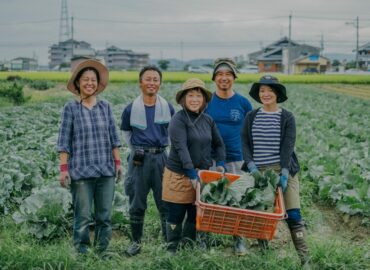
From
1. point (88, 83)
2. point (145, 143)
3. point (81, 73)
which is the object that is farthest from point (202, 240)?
point (81, 73)

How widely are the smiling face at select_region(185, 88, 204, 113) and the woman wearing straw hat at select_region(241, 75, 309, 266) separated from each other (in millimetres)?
459

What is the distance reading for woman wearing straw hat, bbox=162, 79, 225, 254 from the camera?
4.56 m

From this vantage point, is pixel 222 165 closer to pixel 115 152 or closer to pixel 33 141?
pixel 115 152

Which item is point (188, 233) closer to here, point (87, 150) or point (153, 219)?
point (153, 219)

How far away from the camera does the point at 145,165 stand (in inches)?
197

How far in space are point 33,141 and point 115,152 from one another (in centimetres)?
547

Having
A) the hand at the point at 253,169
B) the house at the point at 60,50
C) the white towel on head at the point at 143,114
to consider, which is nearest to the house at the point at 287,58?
the house at the point at 60,50

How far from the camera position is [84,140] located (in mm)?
4637

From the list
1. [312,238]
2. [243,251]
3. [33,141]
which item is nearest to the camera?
[243,251]

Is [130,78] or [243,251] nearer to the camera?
[243,251]

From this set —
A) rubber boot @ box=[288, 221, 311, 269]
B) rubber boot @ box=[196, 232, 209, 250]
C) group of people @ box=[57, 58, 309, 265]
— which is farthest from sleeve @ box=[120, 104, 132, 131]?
rubber boot @ box=[288, 221, 311, 269]

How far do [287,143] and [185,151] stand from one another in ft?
2.97

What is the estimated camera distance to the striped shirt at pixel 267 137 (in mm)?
4625

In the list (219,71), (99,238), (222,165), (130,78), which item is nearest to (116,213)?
(99,238)
